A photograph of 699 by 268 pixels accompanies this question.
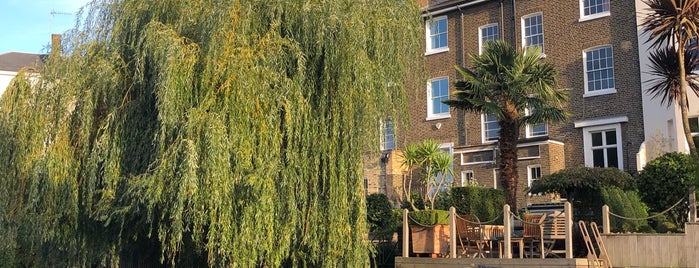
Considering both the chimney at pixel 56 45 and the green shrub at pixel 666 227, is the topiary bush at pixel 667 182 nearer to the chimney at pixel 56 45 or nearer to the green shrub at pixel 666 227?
the green shrub at pixel 666 227

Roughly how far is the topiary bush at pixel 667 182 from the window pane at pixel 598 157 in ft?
→ 21.1

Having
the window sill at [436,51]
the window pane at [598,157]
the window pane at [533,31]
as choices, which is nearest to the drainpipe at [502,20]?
the window pane at [533,31]

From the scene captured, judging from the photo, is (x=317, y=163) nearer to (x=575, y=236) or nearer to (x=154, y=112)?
(x=154, y=112)

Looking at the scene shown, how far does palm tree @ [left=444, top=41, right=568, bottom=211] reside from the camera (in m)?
18.6

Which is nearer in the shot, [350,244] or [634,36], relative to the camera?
[350,244]

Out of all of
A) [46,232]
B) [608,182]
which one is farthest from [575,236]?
[46,232]

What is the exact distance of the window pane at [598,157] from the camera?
84.4ft

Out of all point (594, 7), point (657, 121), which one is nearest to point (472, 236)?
point (657, 121)

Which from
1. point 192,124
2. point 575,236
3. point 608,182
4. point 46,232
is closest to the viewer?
point 192,124

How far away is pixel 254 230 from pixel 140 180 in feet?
6.41

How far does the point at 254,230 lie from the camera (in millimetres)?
12219

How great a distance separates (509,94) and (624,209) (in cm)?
401

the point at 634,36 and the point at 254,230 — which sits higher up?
the point at 634,36

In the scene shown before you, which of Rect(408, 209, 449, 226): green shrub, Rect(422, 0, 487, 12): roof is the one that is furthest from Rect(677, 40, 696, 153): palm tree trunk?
Rect(422, 0, 487, 12): roof
